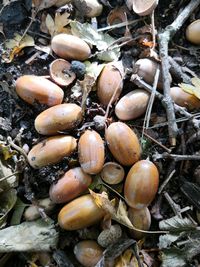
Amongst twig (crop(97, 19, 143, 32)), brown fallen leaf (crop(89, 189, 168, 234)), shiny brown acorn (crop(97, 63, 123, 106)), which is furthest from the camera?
twig (crop(97, 19, 143, 32))

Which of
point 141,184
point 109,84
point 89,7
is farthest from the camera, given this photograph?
point 89,7

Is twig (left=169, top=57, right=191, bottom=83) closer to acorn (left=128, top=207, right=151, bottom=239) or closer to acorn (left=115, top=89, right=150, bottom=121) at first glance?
acorn (left=115, top=89, right=150, bottom=121)

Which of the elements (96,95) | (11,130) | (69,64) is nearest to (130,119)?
(96,95)

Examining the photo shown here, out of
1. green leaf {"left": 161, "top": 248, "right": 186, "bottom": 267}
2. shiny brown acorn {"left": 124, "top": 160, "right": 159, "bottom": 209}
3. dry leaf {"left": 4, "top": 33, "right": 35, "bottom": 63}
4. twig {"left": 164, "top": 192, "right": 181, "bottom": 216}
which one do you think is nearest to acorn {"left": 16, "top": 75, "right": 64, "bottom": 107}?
dry leaf {"left": 4, "top": 33, "right": 35, "bottom": 63}

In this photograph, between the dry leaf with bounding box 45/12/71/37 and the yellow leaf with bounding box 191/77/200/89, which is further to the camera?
the dry leaf with bounding box 45/12/71/37

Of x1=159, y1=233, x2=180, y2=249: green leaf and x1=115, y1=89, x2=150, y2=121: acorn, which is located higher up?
x1=115, y1=89, x2=150, y2=121: acorn

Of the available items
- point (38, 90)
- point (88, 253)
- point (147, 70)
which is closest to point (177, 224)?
point (88, 253)

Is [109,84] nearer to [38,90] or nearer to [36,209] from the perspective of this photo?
[38,90]

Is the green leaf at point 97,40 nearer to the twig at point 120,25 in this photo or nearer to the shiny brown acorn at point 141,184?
the twig at point 120,25
